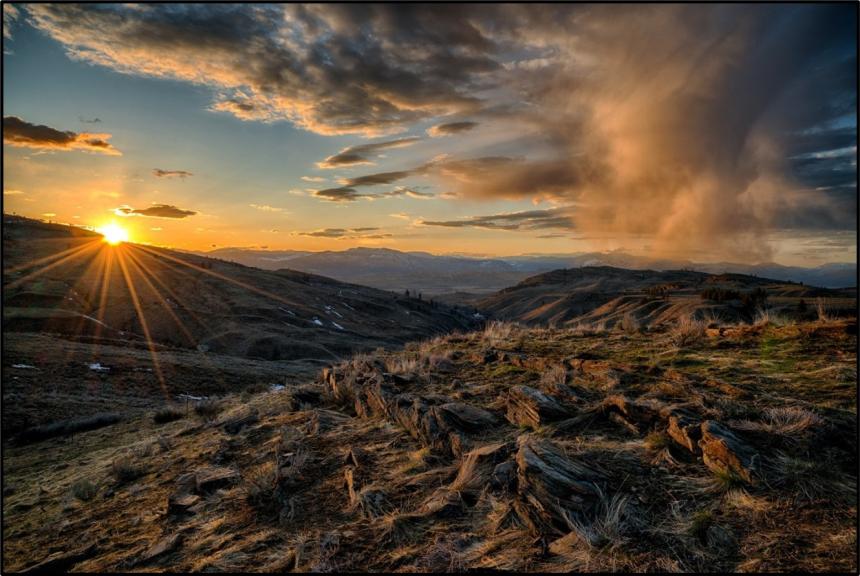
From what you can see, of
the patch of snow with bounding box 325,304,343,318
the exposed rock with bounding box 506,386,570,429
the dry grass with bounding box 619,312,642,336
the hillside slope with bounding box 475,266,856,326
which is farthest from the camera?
the patch of snow with bounding box 325,304,343,318

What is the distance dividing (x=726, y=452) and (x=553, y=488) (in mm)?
2106

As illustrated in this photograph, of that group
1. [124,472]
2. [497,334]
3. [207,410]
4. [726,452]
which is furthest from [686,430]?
[207,410]

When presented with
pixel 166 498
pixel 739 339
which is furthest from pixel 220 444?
pixel 739 339

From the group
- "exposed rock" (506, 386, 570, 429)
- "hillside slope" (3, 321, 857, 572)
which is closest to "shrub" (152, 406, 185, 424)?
"hillside slope" (3, 321, 857, 572)

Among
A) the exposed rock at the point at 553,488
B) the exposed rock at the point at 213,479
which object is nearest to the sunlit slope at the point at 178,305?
the exposed rock at the point at 213,479

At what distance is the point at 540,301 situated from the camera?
400 feet

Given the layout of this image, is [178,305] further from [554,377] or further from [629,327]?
[554,377]

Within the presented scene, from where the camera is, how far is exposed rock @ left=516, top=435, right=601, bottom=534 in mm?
4328

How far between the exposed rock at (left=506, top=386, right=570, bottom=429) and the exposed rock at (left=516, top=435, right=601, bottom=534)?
1.70 metres

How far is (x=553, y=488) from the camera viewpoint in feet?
15.0

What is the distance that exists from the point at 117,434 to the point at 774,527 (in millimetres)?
17096

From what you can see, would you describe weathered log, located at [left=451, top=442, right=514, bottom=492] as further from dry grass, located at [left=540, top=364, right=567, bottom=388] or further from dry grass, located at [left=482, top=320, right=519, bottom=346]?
dry grass, located at [left=482, top=320, right=519, bottom=346]

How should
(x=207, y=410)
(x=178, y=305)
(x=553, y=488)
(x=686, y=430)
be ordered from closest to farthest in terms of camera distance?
(x=553, y=488) → (x=686, y=430) → (x=207, y=410) → (x=178, y=305)

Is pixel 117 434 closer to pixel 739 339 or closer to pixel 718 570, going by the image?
pixel 718 570
